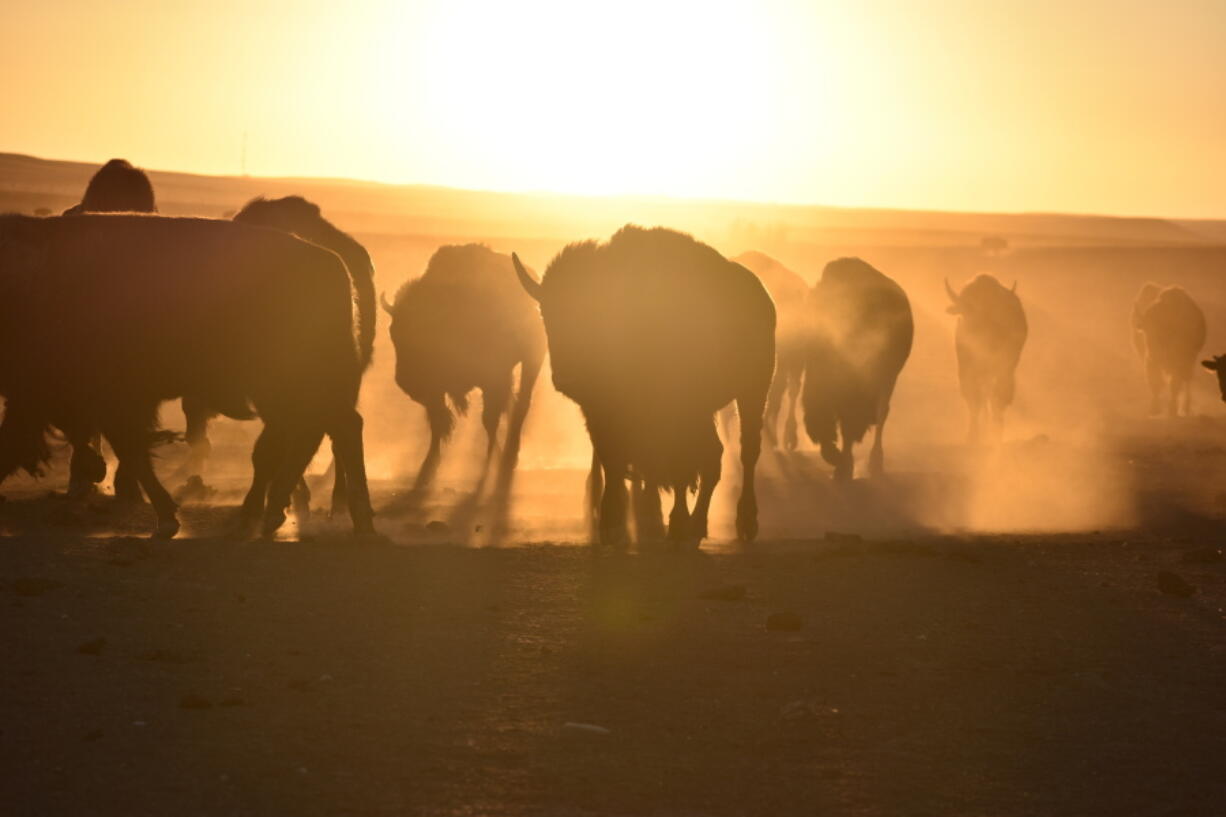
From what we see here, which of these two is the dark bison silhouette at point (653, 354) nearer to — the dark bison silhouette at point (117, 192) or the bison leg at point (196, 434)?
the bison leg at point (196, 434)

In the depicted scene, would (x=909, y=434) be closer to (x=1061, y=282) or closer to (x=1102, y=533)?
(x=1102, y=533)

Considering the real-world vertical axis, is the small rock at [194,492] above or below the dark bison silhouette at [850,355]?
below

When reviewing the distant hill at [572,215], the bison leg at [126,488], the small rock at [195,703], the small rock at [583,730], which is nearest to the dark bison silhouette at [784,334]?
the bison leg at [126,488]

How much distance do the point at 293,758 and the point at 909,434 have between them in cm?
2015

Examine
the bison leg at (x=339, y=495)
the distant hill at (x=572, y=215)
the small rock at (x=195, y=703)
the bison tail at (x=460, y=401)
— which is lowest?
the distant hill at (x=572, y=215)

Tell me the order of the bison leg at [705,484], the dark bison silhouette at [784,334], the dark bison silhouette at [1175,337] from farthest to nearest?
the dark bison silhouette at [1175,337]
the dark bison silhouette at [784,334]
the bison leg at [705,484]

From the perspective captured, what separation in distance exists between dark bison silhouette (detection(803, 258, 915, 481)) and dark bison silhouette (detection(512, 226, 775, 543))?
20.0 feet

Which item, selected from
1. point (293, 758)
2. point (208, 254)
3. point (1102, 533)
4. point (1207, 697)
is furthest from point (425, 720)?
point (1102, 533)

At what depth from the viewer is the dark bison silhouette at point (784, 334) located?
1933 cm

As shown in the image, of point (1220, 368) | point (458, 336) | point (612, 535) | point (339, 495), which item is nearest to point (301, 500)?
point (339, 495)

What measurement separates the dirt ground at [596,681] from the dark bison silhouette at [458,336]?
657 centimetres

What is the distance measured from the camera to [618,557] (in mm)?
9461

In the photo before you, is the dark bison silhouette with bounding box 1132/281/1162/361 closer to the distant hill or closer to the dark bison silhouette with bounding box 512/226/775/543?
the dark bison silhouette with bounding box 512/226/775/543

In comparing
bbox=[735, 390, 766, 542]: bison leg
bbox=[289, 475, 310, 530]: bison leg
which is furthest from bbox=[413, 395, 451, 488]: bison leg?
bbox=[735, 390, 766, 542]: bison leg
